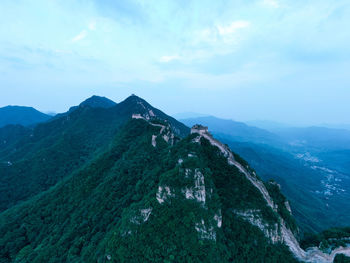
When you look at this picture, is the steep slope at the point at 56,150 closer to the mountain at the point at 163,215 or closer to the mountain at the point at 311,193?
the mountain at the point at 163,215

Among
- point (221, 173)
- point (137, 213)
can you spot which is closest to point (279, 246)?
point (221, 173)

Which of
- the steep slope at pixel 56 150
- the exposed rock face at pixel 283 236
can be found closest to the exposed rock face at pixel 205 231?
the exposed rock face at pixel 283 236

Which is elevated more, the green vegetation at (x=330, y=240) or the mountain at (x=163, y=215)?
the mountain at (x=163, y=215)

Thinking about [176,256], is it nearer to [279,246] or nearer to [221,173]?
[221,173]

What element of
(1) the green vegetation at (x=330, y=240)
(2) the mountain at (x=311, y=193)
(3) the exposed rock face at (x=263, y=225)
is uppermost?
(3) the exposed rock face at (x=263, y=225)

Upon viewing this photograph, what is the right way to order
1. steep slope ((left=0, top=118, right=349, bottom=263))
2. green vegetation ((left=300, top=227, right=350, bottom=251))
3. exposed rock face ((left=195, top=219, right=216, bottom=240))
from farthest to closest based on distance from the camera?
green vegetation ((left=300, top=227, right=350, bottom=251)), exposed rock face ((left=195, top=219, right=216, bottom=240)), steep slope ((left=0, top=118, right=349, bottom=263))

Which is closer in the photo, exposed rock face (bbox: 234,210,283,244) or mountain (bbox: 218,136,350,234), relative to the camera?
exposed rock face (bbox: 234,210,283,244)

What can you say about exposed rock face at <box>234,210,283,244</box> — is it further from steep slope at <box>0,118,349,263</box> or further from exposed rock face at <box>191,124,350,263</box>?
steep slope at <box>0,118,349,263</box>

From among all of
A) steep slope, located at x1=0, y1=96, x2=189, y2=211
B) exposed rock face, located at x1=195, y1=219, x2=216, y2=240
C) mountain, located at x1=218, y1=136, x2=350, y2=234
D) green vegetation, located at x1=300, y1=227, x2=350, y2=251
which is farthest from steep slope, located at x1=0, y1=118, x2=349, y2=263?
mountain, located at x1=218, y1=136, x2=350, y2=234

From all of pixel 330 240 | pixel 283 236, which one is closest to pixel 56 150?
pixel 283 236

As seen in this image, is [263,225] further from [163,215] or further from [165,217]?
[163,215]
